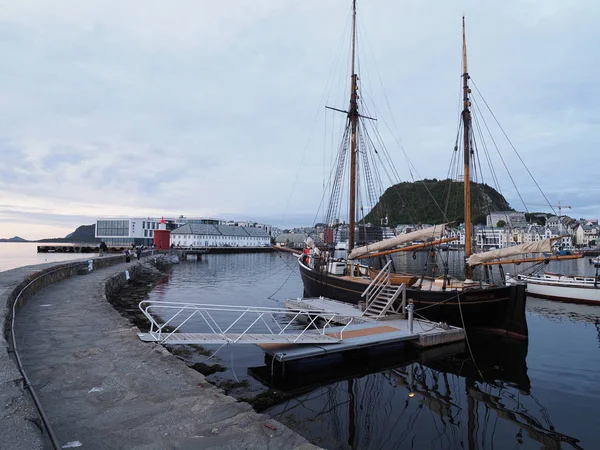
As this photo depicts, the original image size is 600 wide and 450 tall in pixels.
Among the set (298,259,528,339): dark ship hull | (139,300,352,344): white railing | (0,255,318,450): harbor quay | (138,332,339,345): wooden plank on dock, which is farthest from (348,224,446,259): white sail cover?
(0,255,318,450): harbor quay

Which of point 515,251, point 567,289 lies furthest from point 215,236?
point 515,251

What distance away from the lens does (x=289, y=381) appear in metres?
10.0

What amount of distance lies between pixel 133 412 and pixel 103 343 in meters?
4.09

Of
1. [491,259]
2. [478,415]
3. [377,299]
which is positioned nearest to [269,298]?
[377,299]

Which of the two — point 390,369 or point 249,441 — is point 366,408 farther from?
point 249,441

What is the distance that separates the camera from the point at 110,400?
6.02 meters

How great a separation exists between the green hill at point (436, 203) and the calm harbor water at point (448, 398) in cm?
653

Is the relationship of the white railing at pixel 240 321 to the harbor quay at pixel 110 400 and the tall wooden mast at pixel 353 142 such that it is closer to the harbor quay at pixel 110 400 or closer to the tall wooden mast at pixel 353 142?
the harbor quay at pixel 110 400

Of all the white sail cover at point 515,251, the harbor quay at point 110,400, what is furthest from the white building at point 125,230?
the harbor quay at point 110,400

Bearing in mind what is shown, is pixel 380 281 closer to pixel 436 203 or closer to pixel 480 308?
pixel 480 308

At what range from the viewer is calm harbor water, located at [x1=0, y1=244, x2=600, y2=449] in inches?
298

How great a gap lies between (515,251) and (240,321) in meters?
12.6

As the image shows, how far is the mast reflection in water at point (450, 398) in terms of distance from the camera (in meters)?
7.56

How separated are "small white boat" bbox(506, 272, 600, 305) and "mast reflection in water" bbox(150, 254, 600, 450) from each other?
12.8 m
